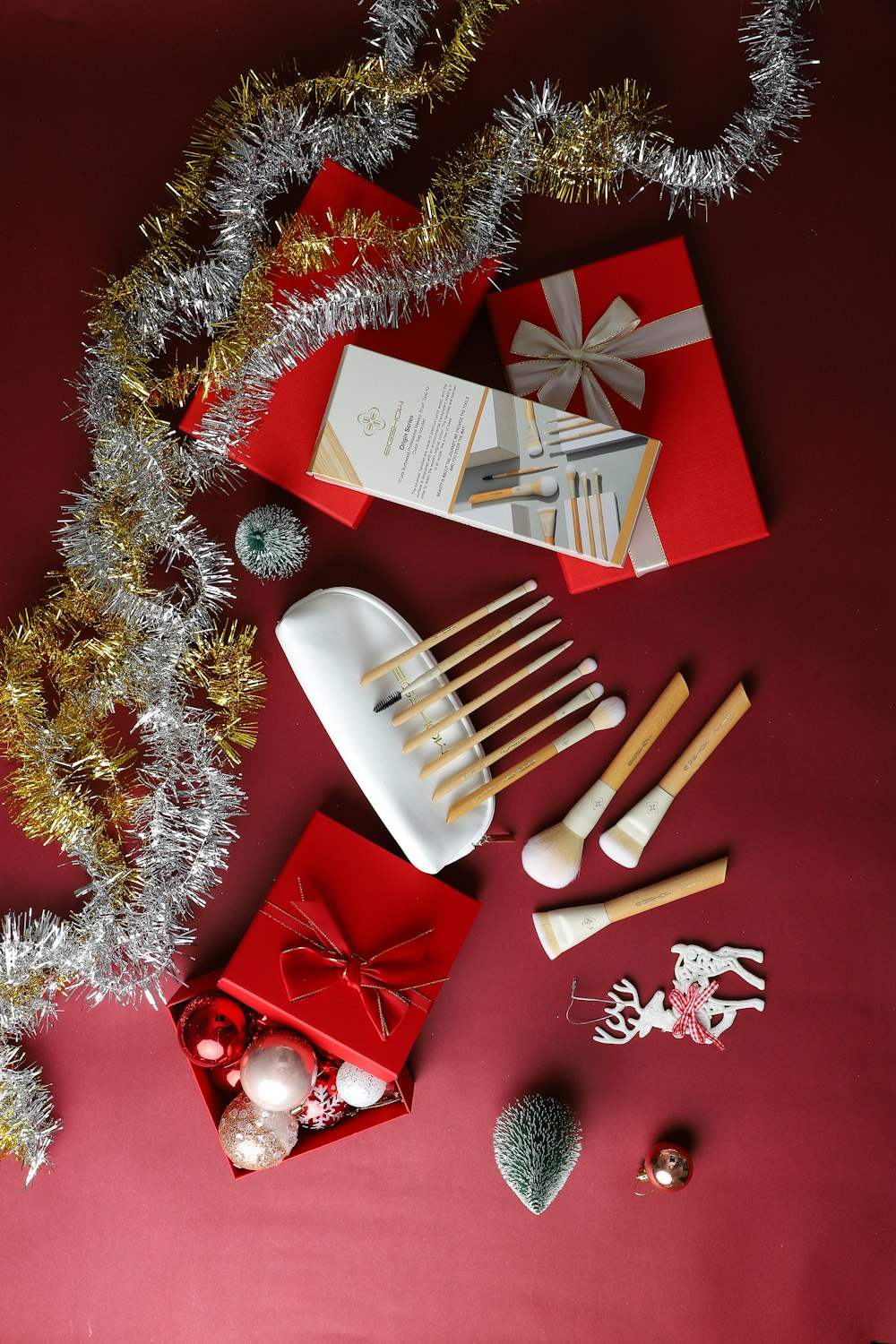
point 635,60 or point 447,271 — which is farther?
point 635,60

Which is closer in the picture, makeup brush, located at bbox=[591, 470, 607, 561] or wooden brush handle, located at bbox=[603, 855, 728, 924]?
makeup brush, located at bbox=[591, 470, 607, 561]

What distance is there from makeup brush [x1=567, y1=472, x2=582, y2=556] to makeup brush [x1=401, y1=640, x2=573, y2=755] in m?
0.16

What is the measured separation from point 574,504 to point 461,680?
24 centimetres

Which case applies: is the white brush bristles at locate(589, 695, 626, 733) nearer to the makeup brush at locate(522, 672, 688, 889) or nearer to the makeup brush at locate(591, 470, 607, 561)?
the makeup brush at locate(522, 672, 688, 889)

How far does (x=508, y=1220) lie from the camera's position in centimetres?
106

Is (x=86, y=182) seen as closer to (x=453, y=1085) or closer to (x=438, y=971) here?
(x=438, y=971)

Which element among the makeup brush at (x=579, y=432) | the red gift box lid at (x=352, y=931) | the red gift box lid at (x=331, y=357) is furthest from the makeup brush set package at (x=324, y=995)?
the makeup brush at (x=579, y=432)

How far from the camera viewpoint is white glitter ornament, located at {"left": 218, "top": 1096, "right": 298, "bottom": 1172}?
92 cm

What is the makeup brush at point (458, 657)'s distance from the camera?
97cm

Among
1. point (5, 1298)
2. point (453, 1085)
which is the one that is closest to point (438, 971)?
point (453, 1085)

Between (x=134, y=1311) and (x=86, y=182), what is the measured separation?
4.66 ft

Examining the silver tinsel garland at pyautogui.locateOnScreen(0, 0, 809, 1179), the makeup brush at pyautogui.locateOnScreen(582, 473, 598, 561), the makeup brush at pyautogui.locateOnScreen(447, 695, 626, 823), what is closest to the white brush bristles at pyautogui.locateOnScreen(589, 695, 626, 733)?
the makeup brush at pyautogui.locateOnScreen(447, 695, 626, 823)

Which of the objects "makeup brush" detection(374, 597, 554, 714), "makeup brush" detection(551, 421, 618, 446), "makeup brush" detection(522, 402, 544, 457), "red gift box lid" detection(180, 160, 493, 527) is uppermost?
"red gift box lid" detection(180, 160, 493, 527)

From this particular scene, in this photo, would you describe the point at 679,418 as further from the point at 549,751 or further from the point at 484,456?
the point at 549,751
